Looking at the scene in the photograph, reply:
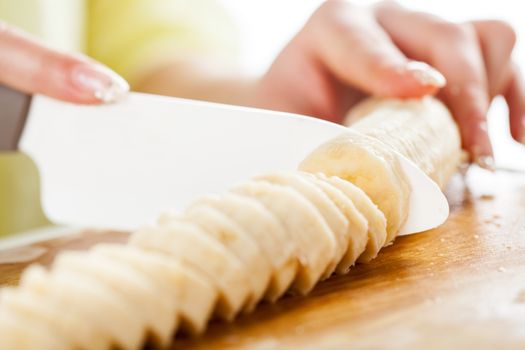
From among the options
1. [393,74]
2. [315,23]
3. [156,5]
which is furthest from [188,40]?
[393,74]

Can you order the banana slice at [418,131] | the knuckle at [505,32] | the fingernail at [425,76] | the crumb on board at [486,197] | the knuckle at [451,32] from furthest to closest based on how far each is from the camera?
the knuckle at [505,32], the knuckle at [451,32], the crumb on board at [486,197], the fingernail at [425,76], the banana slice at [418,131]

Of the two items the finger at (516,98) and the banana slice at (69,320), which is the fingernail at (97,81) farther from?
the finger at (516,98)

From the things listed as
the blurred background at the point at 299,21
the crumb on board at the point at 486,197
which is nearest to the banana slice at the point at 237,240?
the crumb on board at the point at 486,197

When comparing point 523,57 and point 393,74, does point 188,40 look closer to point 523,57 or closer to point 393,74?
point 393,74

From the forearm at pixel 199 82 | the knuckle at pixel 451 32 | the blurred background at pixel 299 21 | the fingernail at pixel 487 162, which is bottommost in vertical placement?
the blurred background at pixel 299 21

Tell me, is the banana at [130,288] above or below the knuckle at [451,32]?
above

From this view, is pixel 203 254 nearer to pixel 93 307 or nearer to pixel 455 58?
pixel 93 307

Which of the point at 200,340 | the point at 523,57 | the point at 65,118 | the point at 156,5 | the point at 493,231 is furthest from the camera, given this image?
the point at 523,57

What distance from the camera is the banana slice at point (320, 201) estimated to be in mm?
890

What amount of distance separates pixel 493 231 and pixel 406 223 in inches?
10.1

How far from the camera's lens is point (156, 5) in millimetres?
3305

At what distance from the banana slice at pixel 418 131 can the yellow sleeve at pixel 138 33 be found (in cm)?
174

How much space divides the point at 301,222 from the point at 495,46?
1.57m

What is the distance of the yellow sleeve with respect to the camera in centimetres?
323
